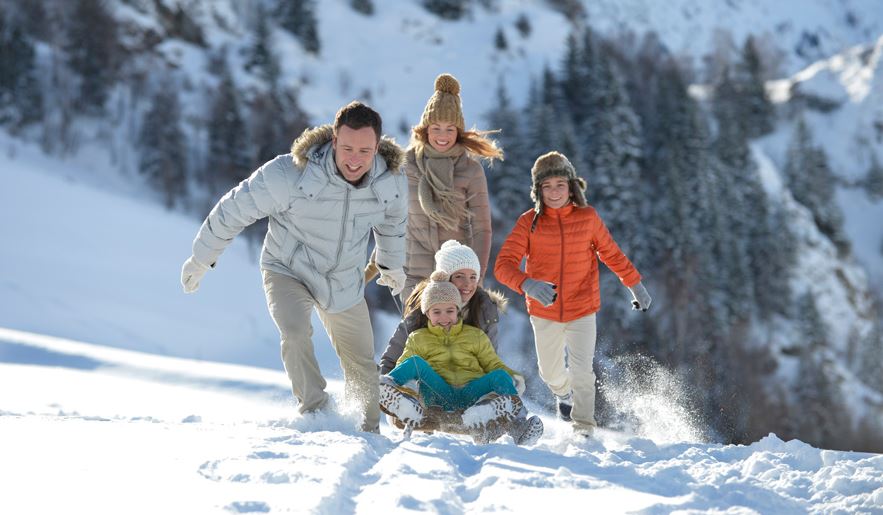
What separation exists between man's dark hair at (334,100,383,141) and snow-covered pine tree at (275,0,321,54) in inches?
2280

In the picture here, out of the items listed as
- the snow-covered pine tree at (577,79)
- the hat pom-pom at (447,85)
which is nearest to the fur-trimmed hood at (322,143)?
the hat pom-pom at (447,85)

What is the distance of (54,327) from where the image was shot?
66.6 ft

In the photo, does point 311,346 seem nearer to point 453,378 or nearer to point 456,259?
point 453,378

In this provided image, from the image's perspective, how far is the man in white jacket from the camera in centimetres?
451

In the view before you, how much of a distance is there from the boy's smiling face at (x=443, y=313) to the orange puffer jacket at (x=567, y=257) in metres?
0.58

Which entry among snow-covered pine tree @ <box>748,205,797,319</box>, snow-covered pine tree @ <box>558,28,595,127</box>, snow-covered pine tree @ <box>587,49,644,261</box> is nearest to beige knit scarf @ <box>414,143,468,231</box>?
snow-covered pine tree @ <box>587,49,644,261</box>

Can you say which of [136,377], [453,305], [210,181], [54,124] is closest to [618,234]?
[210,181]

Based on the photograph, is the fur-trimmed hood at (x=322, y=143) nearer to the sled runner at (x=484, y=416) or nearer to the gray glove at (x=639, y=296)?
the sled runner at (x=484, y=416)

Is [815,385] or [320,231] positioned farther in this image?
[815,385]

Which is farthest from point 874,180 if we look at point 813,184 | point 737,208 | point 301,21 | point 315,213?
point 315,213

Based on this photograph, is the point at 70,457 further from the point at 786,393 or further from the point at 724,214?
the point at 724,214

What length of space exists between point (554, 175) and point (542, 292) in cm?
88

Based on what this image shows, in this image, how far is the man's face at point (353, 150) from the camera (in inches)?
175

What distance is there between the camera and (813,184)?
59281 millimetres
